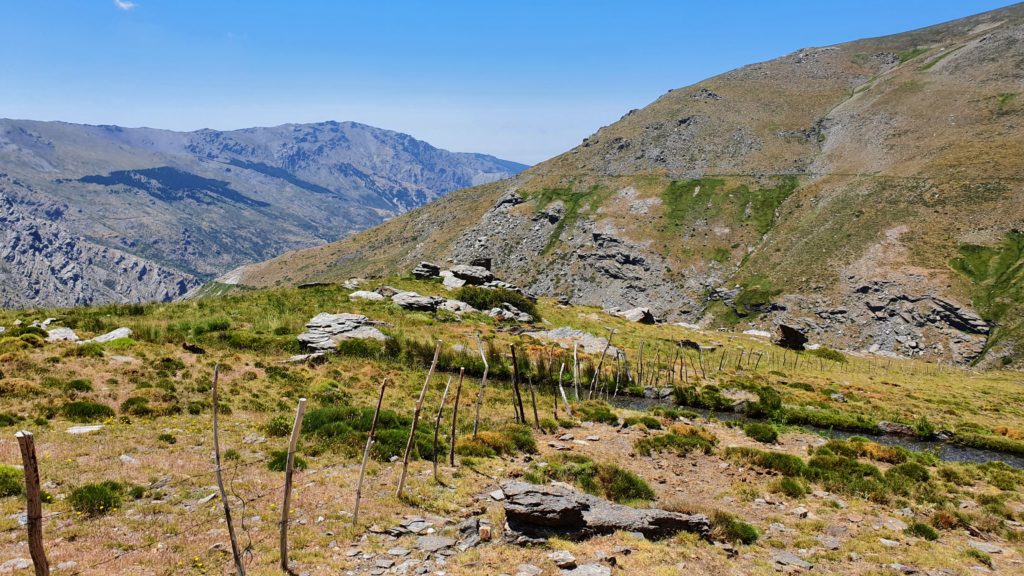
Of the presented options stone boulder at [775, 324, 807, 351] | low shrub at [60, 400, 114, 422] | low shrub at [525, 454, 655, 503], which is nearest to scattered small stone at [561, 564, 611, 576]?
low shrub at [525, 454, 655, 503]

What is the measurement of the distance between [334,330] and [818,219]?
124 meters

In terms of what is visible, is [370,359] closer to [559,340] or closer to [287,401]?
[287,401]

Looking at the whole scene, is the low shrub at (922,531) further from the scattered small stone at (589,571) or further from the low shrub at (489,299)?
the low shrub at (489,299)

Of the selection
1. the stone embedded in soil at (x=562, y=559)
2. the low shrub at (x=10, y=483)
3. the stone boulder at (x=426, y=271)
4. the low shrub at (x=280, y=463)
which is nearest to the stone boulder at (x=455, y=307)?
the stone boulder at (x=426, y=271)

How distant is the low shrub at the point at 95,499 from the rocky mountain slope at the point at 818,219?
11037 cm

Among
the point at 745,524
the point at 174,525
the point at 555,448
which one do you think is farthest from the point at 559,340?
Result: the point at 174,525

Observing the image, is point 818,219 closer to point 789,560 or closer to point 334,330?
point 334,330

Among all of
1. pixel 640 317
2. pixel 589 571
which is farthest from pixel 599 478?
pixel 640 317

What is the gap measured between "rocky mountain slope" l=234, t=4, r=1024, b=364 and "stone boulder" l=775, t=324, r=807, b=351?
2729cm

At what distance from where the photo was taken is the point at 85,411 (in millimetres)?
23062

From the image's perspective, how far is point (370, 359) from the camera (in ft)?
140

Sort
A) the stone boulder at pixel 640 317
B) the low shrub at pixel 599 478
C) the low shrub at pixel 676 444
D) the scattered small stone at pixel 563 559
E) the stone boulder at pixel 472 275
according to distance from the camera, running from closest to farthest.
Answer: the scattered small stone at pixel 563 559 → the low shrub at pixel 599 478 → the low shrub at pixel 676 444 → the stone boulder at pixel 472 275 → the stone boulder at pixel 640 317

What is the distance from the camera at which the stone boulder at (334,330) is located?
143 ft

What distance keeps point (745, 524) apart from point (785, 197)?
5839 inches
